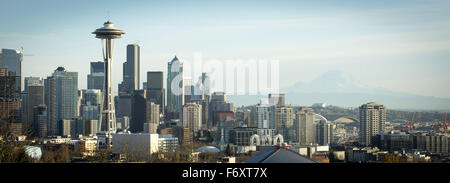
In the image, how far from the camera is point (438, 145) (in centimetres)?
1636

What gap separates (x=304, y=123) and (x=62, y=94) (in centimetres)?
1483

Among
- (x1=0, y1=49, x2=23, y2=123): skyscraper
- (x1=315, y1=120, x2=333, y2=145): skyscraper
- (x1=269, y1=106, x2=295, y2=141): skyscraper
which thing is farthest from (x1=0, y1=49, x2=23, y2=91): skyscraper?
(x1=315, y1=120, x2=333, y2=145): skyscraper

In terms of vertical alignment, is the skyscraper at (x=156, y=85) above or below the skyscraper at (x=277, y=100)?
above

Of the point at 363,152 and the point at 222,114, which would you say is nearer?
the point at 363,152

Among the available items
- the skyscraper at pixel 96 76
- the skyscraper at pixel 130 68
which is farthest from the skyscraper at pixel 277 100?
the skyscraper at pixel 130 68

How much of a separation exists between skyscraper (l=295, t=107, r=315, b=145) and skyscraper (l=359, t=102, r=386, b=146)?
2100 mm

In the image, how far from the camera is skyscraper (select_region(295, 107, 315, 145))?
79.0 feet

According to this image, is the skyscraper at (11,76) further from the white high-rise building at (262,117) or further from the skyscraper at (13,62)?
the white high-rise building at (262,117)

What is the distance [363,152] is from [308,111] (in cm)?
894

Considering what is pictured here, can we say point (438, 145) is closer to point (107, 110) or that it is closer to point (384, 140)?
point (384, 140)

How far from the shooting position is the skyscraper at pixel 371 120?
2150 cm

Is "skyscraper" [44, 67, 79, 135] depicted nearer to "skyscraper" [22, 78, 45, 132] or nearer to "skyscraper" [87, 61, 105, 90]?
"skyscraper" [22, 78, 45, 132]

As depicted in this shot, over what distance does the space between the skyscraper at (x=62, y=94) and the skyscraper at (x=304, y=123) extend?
13226 mm
